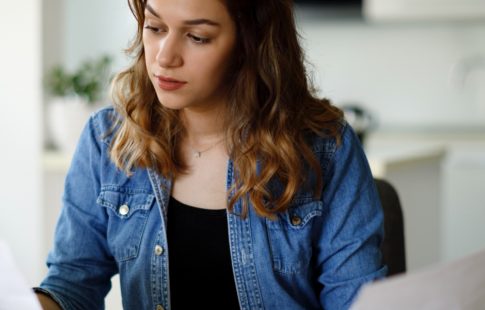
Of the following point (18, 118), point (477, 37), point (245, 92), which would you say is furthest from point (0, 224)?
point (477, 37)

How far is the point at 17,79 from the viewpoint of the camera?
9.93 feet

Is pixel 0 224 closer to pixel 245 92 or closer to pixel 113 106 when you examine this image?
pixel 113 106

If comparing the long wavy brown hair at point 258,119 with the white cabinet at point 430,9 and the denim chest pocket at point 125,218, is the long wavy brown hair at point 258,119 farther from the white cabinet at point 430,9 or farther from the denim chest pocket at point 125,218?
the white cabinet at point 430,9

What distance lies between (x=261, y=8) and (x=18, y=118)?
185 cm

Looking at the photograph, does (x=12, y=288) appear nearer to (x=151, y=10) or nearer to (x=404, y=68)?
(x=151, y=10)

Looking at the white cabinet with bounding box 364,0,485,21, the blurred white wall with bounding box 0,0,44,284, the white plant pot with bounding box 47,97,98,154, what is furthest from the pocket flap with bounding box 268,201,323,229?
the white cabinet with bounding box 364,0,485,21

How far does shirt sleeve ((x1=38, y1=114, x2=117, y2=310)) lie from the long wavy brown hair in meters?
0.06

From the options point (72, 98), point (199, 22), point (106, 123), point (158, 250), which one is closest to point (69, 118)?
point (72, 98)

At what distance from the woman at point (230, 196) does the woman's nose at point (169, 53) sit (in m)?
0.04

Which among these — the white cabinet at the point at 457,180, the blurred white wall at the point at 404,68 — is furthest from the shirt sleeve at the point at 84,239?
the blurred white wall at the point at 404,68

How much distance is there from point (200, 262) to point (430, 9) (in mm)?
2844

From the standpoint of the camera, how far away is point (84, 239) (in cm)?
145

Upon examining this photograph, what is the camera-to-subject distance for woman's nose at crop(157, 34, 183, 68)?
4.27 feet

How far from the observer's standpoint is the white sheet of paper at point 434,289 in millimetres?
937
